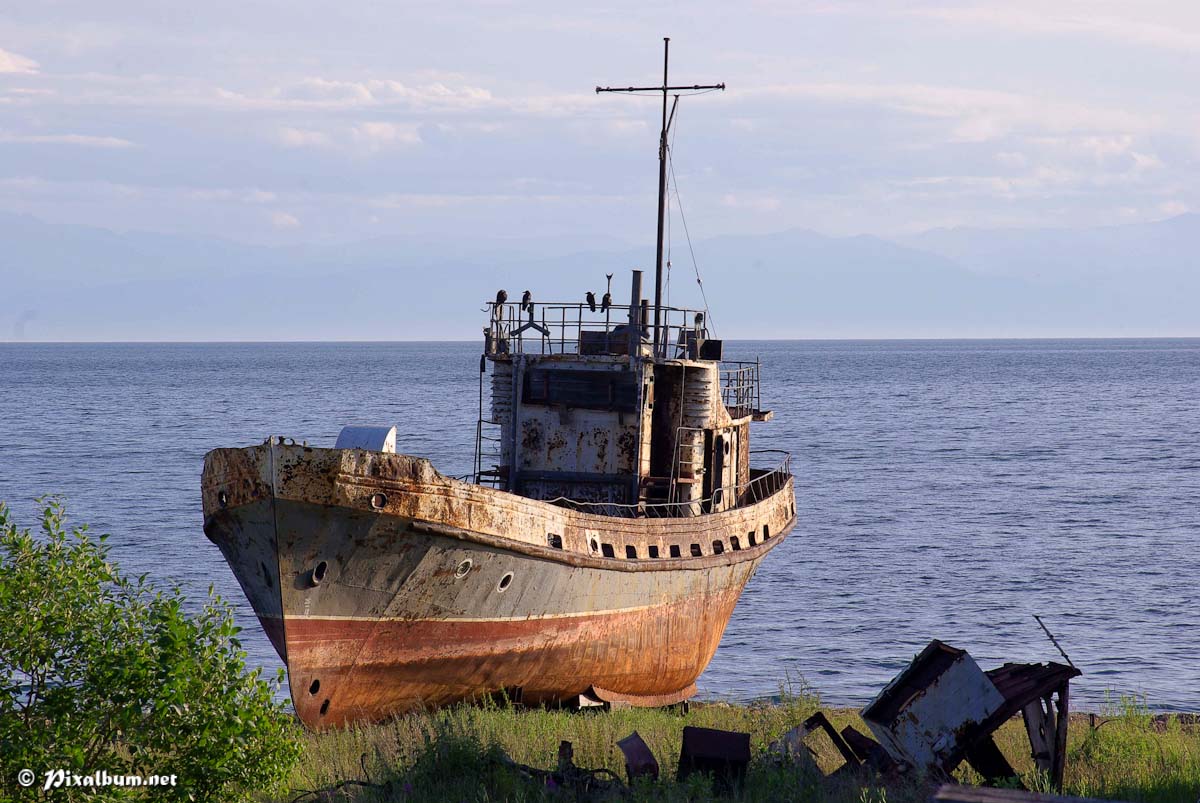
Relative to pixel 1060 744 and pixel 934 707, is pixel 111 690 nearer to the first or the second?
pixel 934 707

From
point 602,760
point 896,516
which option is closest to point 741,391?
point 602,760

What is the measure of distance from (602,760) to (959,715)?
4.04 meters

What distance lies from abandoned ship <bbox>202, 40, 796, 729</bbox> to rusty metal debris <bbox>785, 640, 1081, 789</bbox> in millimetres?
5818

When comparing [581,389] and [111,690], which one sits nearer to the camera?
[111,690]

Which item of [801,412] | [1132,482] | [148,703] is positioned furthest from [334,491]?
[801,412]

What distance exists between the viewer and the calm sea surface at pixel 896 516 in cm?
2859

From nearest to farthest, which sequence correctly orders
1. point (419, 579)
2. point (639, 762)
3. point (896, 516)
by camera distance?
point (639, 762) → point (419, 579) → point (896, 516)

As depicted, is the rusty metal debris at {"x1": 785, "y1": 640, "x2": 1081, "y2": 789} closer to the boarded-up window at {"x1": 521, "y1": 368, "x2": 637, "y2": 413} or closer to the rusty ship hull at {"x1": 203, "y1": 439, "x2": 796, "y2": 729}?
the rusty ship hull at {"x1": 203, "y1": 439, "x2": 796, "y2": 729}

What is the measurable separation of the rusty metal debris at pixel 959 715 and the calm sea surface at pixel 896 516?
9708mm

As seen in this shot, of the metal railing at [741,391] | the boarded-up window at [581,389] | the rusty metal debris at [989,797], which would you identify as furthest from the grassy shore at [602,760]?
the metal railing at [741,391]

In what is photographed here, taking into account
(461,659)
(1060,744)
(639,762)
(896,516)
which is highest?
(1060,744)

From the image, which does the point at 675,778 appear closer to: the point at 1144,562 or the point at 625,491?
the point at 625,491

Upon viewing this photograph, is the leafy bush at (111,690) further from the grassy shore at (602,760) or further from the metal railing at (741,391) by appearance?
the metal railing at (741,391)

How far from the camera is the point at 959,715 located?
12.9 m
